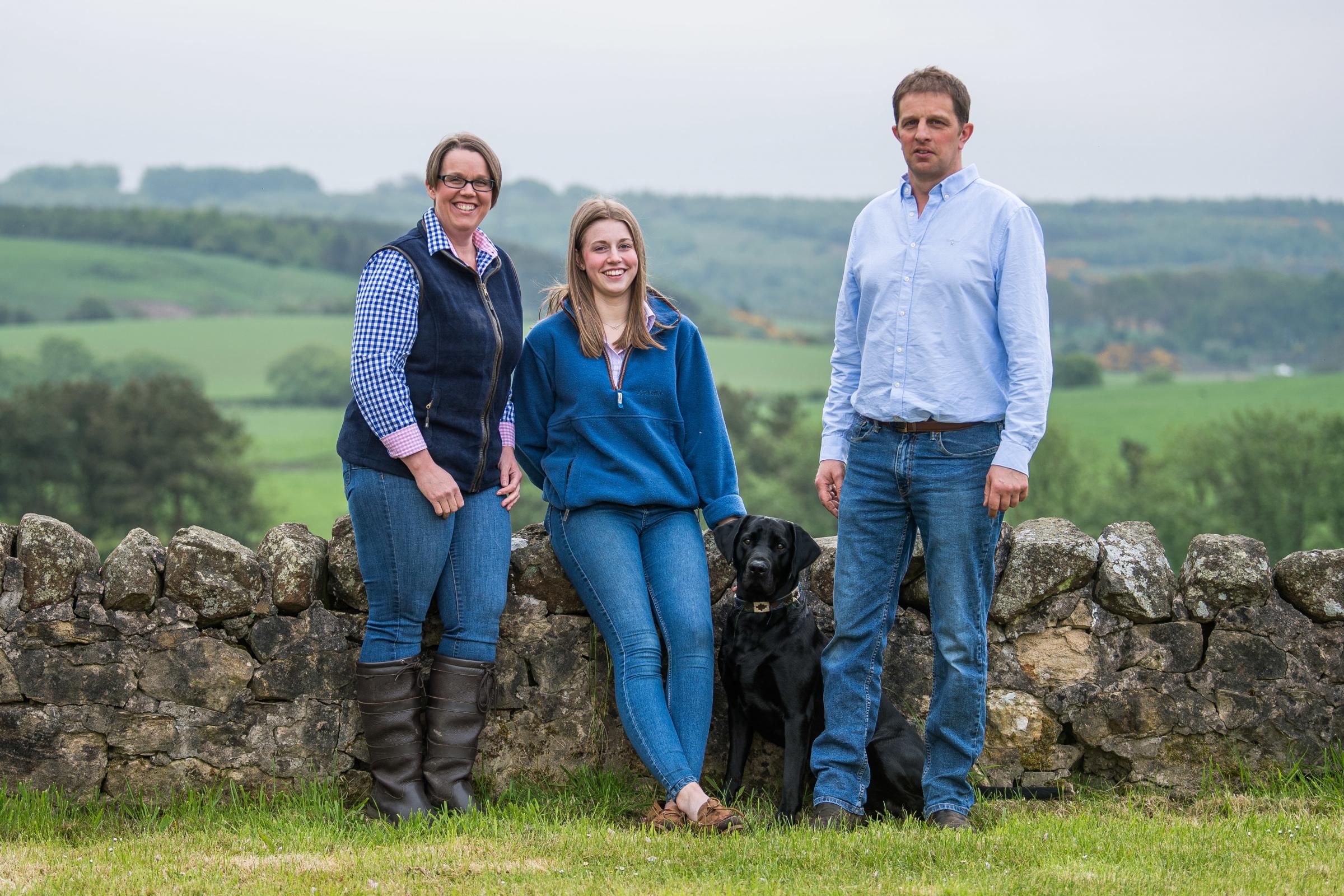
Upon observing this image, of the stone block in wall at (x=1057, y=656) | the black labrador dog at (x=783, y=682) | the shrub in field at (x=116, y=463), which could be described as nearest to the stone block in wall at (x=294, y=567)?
the black labrador dog at (x=783, y=682)

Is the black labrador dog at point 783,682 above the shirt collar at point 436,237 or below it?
below

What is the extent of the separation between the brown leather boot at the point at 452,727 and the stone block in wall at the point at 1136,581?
80.3 inches

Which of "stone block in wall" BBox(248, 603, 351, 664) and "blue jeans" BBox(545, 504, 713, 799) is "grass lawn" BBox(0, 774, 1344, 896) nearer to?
"blue jeans" BBox(545, 504, 713, 799)

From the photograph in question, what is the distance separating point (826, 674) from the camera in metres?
3.50

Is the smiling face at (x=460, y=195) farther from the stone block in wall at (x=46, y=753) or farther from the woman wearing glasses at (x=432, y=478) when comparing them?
the stone block in wall at (x=46, y=753)

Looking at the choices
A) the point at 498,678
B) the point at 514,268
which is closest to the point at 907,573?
the point at 498,678

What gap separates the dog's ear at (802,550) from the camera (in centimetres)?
359

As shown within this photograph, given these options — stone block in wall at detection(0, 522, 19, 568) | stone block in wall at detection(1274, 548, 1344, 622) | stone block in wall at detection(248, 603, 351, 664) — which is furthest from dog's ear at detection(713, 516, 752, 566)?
stone block in wall at detection(0, 522, 19, 568)

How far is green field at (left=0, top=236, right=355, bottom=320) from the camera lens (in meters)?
69.2

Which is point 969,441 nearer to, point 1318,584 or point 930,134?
point 930,134

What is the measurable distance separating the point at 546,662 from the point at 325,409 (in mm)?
62664

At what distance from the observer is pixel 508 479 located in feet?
12.2

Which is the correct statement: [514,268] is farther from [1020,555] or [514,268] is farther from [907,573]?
[1020,555]

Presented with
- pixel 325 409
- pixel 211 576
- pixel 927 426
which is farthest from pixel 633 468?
pixel 325 409
